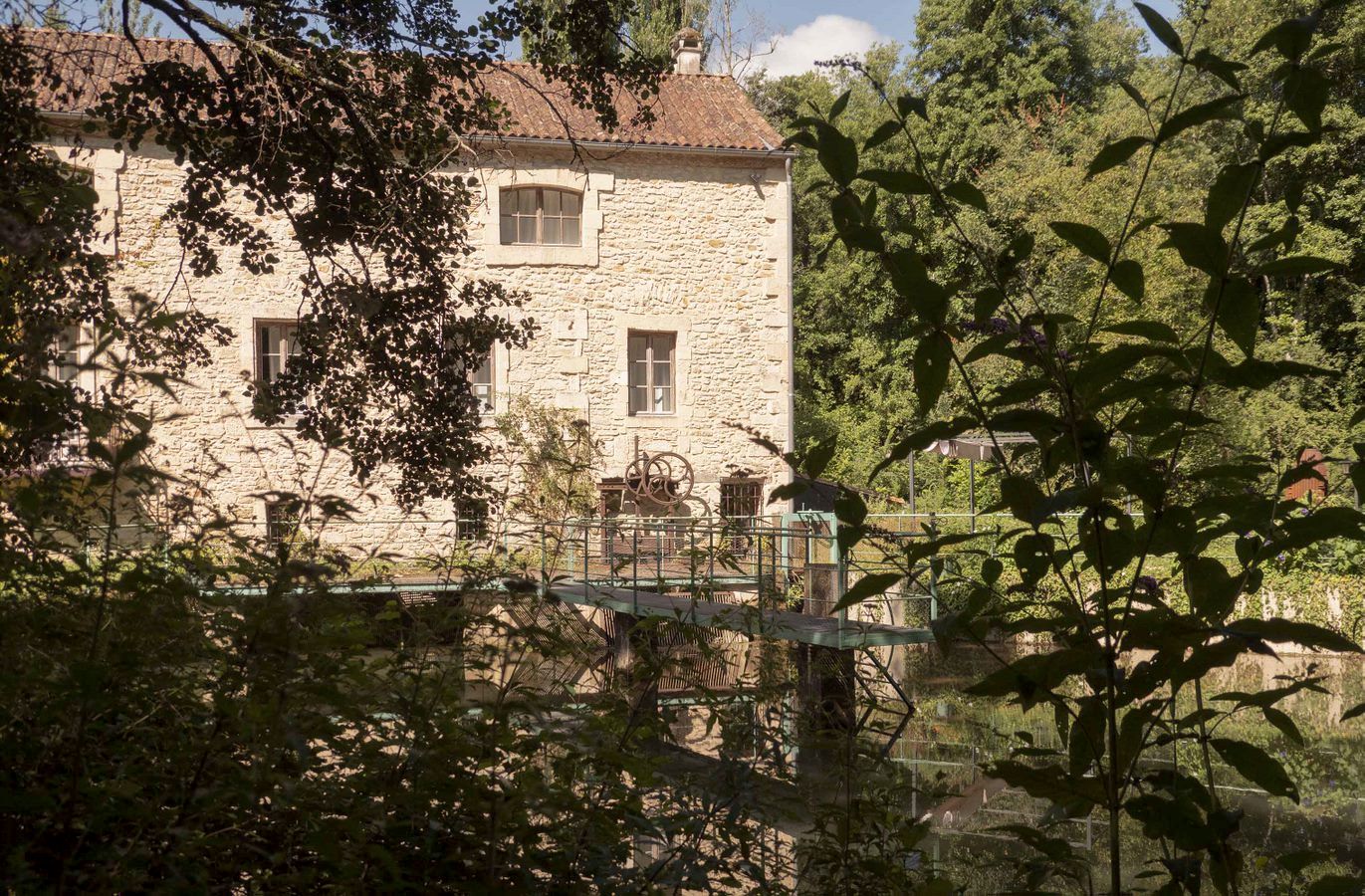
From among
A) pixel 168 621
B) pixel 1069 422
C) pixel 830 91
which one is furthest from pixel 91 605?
Answer: pixel 830 91

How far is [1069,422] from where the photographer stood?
1026mm

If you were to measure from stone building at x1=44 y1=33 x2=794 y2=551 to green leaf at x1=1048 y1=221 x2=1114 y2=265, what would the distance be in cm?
1233

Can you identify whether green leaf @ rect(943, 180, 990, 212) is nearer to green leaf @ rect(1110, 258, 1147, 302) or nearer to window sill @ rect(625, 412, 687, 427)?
green leaf @ rect(1110, 258, 1147, 302)

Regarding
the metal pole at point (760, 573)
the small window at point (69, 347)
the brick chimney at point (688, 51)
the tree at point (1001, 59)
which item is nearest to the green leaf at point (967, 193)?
the small window at point (69, 347)

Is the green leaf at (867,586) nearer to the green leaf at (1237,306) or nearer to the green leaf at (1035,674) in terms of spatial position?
the green leaf at (1035,674)

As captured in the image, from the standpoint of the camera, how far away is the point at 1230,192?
94 centimetres

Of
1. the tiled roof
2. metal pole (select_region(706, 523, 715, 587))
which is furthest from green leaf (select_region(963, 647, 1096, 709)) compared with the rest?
the tiled roof

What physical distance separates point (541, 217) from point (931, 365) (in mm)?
13227

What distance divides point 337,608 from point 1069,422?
0.85 m

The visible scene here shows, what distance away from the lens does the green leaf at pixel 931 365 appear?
3.34ft

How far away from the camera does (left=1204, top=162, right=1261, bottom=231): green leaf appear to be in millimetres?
924

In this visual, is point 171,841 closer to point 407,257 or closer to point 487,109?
point 407,257

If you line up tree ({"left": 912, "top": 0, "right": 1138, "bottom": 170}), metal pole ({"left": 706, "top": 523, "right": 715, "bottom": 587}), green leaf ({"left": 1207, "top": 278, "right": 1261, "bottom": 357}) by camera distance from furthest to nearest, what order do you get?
tree ({"left": 912, "top": 0, "right": 1138, "bottom": 170}) < metal pole ({"left": 706, "top": 523, "right": 715, "bottom": 587}) < green leaf ({"left": 1207, "top": 278, "right": 1261, "bottom": 357})

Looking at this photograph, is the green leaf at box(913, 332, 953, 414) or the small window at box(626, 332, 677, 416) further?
the small window at box(626, 332, 677, 416)
